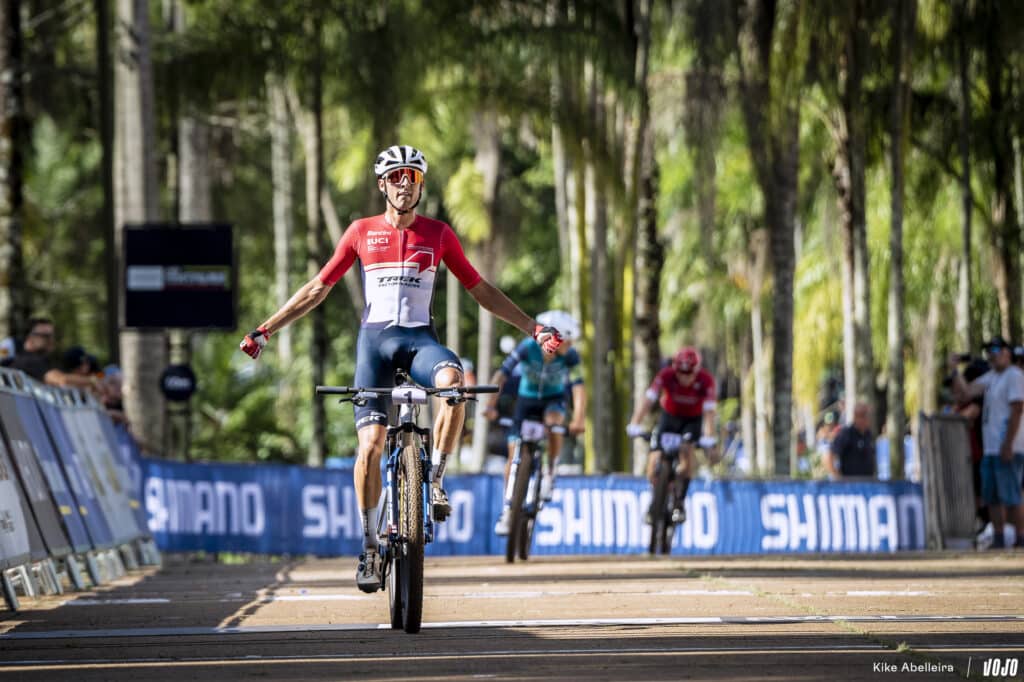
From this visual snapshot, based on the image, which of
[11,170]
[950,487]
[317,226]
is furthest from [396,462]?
[317,226]

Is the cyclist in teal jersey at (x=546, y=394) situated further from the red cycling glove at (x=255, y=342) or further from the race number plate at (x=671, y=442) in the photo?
the red cycling glove at (x=255, y=342)

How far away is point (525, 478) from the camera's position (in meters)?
18.5

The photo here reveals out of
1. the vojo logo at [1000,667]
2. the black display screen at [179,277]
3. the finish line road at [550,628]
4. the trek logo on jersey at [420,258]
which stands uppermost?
the black display screen at [179,277]

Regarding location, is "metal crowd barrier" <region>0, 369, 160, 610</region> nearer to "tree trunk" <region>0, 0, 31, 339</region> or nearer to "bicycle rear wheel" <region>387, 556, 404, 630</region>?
"bicycle rear wheel" <region>387, 556, 404, 630</region>

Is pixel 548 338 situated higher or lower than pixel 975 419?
higher

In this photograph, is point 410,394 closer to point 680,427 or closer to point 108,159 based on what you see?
point 680,427

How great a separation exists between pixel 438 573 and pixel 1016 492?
297 inches

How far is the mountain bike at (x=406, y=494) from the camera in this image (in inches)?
421

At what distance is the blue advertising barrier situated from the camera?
25.3 meters

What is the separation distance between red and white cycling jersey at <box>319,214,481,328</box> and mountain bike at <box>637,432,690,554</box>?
30.2 feet

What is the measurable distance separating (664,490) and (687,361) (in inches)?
51.3

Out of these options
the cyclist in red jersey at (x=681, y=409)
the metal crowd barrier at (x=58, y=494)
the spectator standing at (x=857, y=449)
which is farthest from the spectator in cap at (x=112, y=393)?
the spectator standing at (x=857, y=449)

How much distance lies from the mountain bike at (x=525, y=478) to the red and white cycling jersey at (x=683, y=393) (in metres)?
1.95

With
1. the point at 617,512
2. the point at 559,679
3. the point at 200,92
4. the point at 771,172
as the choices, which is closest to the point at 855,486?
the point at 617,512
